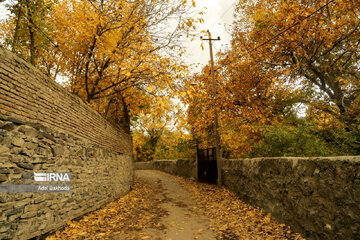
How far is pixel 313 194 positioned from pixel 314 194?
0.10ft

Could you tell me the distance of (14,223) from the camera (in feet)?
10.9

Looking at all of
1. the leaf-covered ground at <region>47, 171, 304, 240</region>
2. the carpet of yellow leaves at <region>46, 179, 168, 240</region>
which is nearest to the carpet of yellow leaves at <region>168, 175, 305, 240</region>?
the leaf-covered ground at <region>47, 171, 304, 240</region>

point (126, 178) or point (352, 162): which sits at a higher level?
point (352, 162)

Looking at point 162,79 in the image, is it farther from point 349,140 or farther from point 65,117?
point 349,140

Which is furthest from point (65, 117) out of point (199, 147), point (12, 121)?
point (199, 147)

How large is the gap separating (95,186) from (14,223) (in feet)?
10.9

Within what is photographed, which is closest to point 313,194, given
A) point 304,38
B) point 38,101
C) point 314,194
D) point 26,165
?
point 314,194

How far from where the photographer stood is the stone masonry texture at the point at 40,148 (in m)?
3.26

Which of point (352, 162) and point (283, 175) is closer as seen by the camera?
point (352, 162)

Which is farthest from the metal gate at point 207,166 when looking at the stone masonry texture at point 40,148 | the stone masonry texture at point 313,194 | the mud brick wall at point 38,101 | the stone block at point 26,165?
the stone block at point 26,165

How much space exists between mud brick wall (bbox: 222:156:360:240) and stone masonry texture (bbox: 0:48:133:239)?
508cm

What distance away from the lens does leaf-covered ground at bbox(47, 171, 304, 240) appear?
15.2ft

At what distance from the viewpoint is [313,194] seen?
3945mm

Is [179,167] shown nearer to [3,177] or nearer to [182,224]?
[182,224]
